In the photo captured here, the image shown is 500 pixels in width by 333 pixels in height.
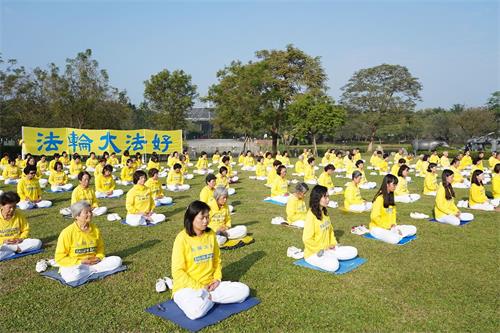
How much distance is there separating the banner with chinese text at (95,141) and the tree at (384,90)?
91.3 ft

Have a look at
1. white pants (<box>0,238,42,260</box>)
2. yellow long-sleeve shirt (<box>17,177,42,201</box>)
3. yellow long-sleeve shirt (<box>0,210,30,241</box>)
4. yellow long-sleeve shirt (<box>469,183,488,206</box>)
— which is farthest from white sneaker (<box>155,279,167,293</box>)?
yellow long-sleeve shirt (<box>469,183,488,206</box>)

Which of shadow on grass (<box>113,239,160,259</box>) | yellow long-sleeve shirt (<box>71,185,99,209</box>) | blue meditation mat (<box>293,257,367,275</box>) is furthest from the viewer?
yellow long-sleeve shirt (<box>71,185,99,209</box>)

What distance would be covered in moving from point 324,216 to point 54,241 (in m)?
5.85

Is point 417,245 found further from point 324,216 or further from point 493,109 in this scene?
point 493,109

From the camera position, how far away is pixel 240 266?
270 inches

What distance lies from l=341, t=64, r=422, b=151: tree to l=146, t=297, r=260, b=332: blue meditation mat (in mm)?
43625

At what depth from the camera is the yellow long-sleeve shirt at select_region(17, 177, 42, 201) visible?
11555 millimetres

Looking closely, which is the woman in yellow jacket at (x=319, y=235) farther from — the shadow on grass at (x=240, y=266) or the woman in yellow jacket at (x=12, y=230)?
the woman in yellow jacket at (x=12, y=230)

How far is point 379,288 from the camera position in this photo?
Result: 19.4 feet

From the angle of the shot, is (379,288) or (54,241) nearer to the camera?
(379,288)

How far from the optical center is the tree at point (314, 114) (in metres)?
34.2

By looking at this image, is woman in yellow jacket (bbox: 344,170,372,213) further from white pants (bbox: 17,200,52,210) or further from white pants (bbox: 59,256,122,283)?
white pants (bbox: 17,200,52,210)

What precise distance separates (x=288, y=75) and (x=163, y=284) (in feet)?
104

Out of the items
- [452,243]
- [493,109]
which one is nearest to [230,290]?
[452,243]
